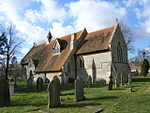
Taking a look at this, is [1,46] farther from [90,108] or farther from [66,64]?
[90,108]

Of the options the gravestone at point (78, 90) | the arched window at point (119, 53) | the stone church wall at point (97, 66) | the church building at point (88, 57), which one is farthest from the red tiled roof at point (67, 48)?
the gravestone at point (78, 90)

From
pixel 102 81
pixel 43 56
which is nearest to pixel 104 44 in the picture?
pixel 102 81

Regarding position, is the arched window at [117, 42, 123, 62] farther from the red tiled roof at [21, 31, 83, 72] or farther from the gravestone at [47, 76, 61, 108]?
the gravestone at [47, 76, 61, 108]

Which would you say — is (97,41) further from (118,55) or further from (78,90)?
(78,90)

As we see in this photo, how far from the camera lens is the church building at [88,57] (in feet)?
92.8

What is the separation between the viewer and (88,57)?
1206 inches

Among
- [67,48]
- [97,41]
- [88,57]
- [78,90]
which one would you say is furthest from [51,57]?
[78,90]

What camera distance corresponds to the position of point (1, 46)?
101 feet

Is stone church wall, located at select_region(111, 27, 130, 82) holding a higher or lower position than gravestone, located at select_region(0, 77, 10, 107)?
higher

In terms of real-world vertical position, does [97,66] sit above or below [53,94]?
above

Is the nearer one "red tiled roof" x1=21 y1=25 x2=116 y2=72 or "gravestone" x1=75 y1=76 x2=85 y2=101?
"gravestone" x1=75 y1=76 x2=85 y2=101

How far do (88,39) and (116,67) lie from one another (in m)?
7.60

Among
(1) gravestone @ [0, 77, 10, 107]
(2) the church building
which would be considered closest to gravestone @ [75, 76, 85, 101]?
(1) gravestone @ [0, 77, 10, 107]

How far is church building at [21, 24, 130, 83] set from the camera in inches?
1113
